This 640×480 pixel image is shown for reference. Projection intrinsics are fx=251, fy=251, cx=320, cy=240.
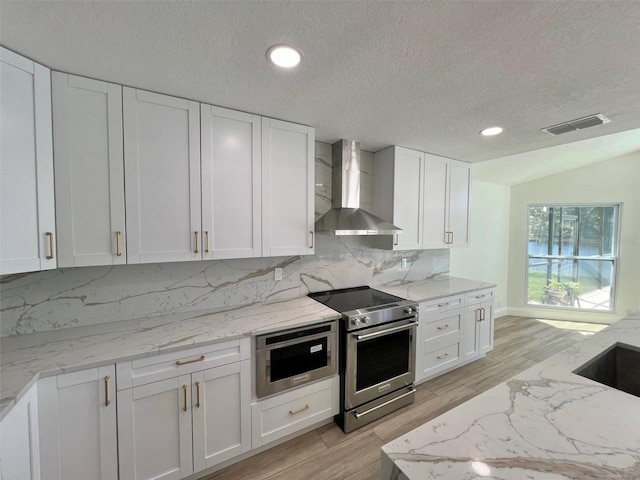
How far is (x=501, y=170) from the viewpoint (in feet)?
12.6

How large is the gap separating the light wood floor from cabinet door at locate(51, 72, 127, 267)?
1.65 meters

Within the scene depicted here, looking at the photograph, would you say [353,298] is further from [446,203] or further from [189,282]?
[446,203]

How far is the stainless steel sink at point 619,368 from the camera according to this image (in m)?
1.25

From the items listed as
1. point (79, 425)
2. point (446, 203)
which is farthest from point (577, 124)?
point (79, 425)

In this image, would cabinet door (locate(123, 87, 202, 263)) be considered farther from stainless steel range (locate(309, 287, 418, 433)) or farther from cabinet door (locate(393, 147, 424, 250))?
cabinet door (locate(393, 147, 424, 250))

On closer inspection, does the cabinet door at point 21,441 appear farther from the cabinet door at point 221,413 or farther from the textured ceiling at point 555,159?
the textured ceiling at point 555,159

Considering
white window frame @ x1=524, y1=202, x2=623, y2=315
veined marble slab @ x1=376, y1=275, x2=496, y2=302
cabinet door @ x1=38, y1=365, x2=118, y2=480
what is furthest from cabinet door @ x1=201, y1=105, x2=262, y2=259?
white window frame @ x1=524, y1=202, x2=623, y2=315

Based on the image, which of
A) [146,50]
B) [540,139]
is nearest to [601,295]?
[540,139]

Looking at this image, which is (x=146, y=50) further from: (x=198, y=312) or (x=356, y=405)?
(x=356, y=405)

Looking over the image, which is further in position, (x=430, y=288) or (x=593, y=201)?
(x=593, y=201)

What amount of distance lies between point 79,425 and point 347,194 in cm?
241

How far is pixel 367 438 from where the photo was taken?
6.45ft

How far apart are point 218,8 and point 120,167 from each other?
1090 millimetres

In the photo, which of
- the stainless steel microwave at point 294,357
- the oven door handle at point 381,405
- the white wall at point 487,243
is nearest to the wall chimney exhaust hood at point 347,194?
the stainless steel microwave at point 294,357
